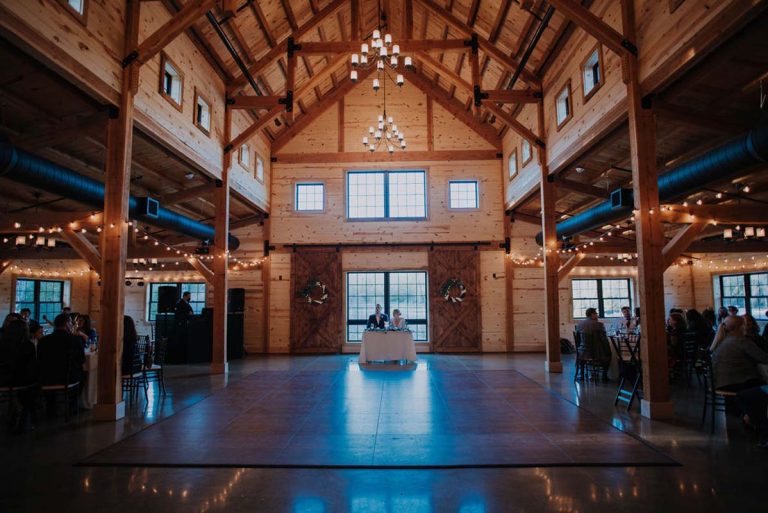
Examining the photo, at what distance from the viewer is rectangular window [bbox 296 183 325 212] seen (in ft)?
47.3

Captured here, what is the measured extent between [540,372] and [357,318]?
5924 millimetres

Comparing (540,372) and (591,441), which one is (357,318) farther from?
(591,441)

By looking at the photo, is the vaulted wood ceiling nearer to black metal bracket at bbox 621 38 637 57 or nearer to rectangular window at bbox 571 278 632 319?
black metal bracket at bbox 621 38 637 57

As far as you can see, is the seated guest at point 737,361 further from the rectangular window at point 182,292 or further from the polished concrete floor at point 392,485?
the rectangular window at point 182,292

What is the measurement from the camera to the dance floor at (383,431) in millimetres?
4355

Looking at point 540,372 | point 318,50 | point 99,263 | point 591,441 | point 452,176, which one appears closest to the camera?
point 591,441

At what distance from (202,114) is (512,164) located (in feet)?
26.8

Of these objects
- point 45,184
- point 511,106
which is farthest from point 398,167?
point 45,184

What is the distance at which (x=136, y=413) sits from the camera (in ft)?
20.6

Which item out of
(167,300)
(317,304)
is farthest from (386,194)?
(167,300)

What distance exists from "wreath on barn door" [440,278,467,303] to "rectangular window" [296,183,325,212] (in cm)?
437

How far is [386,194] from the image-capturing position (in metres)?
14.4

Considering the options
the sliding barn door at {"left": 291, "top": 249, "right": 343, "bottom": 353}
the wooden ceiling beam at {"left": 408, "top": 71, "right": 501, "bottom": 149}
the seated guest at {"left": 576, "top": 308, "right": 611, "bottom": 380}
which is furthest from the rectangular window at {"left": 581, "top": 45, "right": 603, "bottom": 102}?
the sliding barn door at {"left": 291, "top": 249, "right": 343, "bottom": 353}

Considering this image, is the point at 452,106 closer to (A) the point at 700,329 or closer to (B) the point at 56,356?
(A) the point at 700,329
